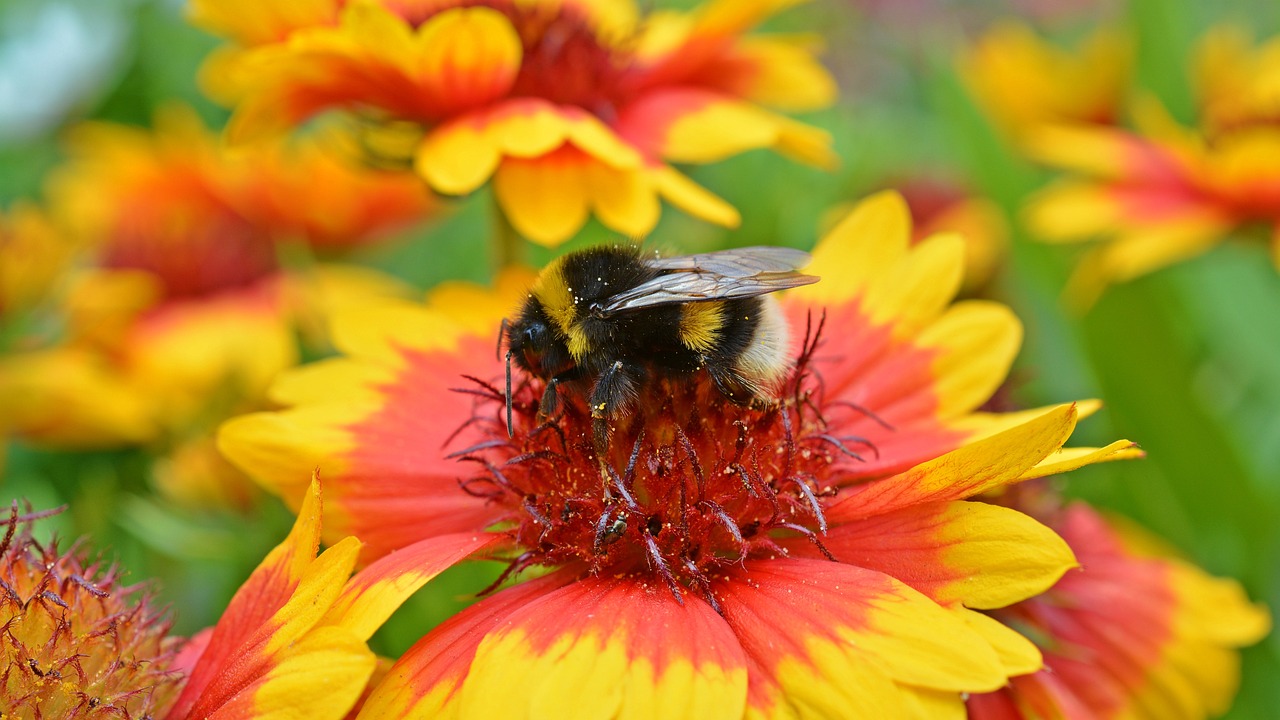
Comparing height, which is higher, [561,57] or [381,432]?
[561,57]

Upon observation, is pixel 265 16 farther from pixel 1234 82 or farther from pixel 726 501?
pixel 1234 82

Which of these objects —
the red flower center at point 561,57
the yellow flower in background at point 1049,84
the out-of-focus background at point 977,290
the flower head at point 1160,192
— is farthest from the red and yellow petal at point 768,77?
the yellow flower in background at point 1049,84

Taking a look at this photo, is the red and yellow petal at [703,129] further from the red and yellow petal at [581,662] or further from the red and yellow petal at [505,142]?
the red and yellow petal at [581,662]

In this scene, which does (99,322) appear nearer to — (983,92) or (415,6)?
(415,6)

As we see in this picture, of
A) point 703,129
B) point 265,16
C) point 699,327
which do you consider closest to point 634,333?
point 699,327

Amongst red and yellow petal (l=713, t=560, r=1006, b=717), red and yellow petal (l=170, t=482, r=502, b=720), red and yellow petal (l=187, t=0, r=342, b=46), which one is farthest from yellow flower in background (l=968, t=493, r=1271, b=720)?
red and yellow petal (l=187, t=0, r=342, b=46)

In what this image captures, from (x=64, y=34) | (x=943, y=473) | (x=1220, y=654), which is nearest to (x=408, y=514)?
(x=943, y=473)
